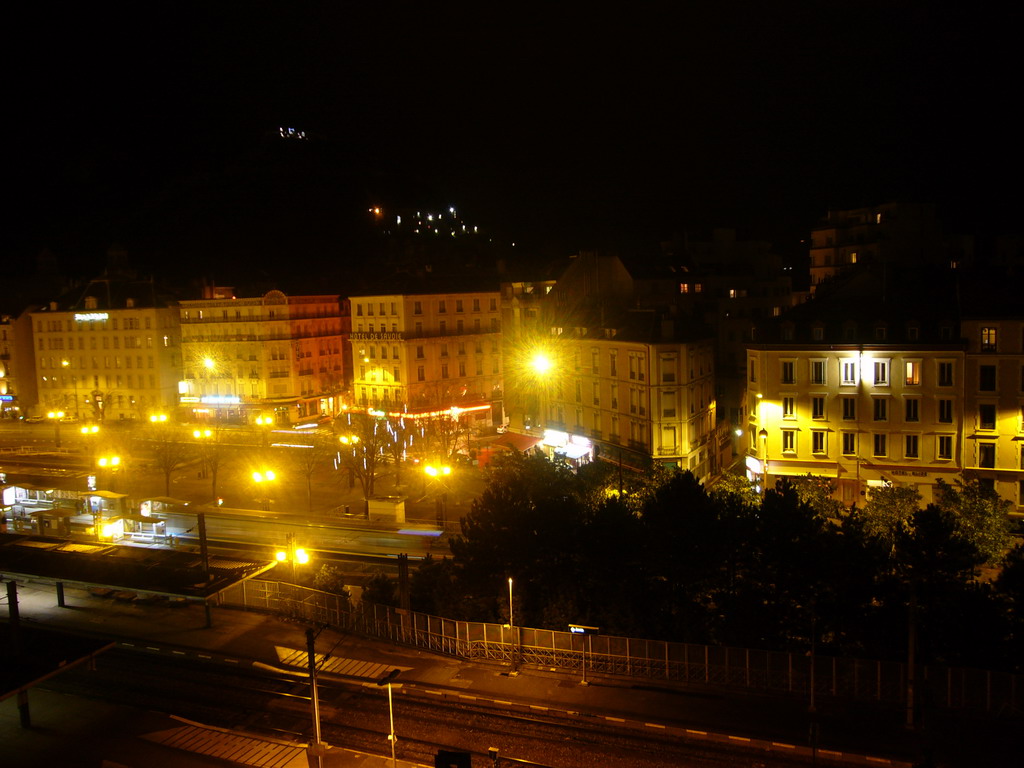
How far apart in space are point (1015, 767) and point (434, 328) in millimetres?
52429

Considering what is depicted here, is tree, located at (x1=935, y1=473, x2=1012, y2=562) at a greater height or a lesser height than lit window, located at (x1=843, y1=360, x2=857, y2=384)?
lesser

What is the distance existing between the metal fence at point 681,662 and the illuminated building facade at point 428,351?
37.3m

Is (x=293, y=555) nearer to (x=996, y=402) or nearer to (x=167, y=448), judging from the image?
(x=167, y=448)

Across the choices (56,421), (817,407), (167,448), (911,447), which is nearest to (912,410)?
(911,447)

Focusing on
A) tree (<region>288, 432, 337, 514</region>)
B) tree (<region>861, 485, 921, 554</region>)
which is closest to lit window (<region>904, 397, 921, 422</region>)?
tree (<region>861, 485, 921, 554</region>)

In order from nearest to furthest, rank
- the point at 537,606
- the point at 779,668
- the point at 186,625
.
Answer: the point at 779,668 < the point at 537,606 < the point at 186,625

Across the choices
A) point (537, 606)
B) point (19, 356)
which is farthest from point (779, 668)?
point (19, 356)

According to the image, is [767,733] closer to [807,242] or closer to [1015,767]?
[1015,767]

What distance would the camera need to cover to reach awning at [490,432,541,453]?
53.3 meters

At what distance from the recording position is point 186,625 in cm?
2809

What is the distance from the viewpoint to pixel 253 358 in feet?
230

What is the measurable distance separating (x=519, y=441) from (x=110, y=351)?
4343 centimetres

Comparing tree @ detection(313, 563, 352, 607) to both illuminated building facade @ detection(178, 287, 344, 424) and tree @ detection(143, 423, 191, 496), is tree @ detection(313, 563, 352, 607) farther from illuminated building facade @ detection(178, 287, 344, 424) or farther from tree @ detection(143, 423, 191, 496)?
illuminated building facade @ detection(178, 287, 344, 424)

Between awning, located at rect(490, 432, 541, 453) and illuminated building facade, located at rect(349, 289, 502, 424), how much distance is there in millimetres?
9683
